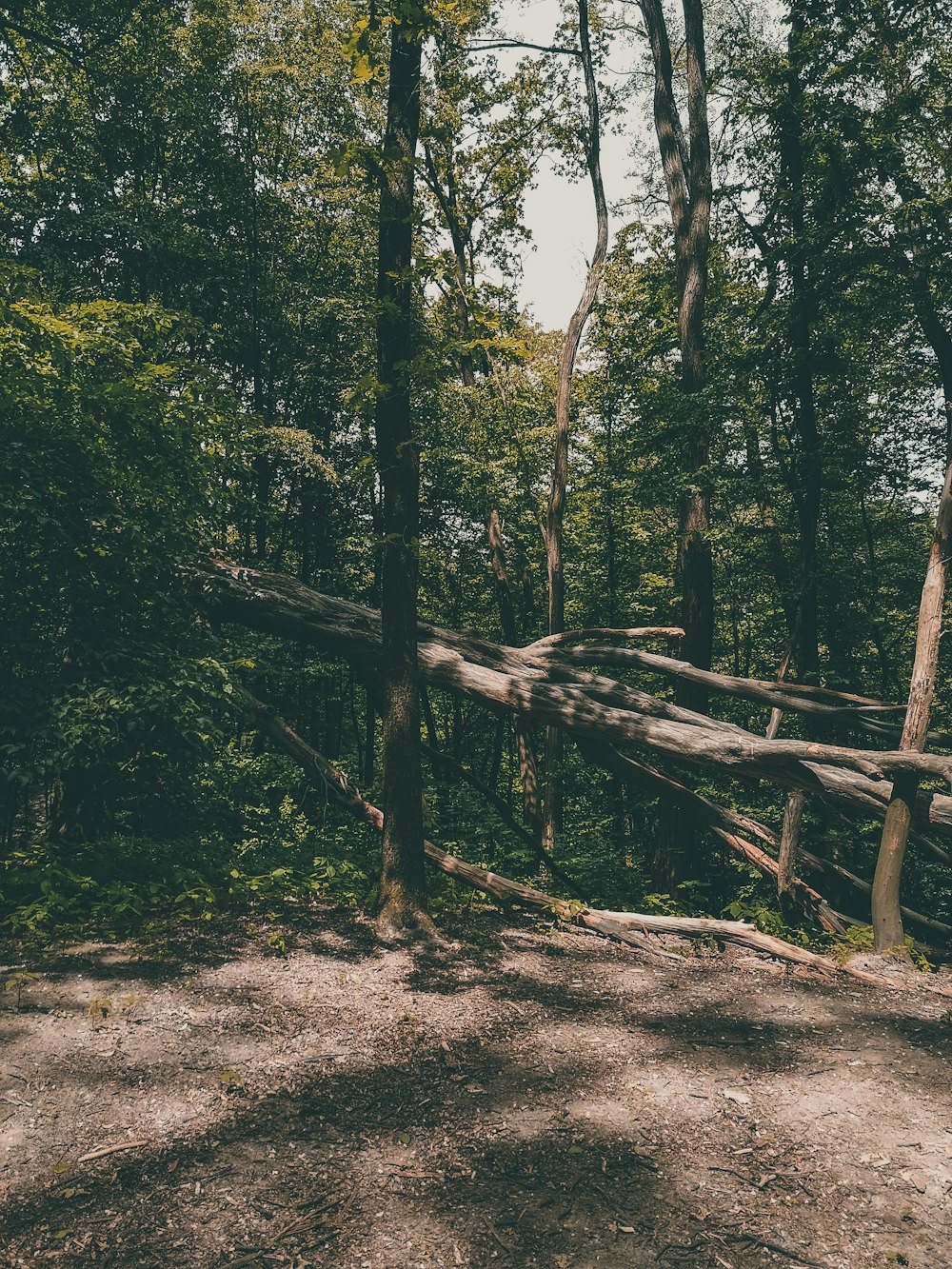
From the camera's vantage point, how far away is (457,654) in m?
8.39

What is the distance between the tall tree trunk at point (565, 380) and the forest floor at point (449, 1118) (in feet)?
21.9

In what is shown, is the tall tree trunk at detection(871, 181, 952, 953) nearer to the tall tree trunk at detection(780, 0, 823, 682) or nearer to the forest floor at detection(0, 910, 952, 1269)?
the forest floor at detection(0, 910, 952, 1269)

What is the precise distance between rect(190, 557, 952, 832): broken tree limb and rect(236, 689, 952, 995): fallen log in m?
1.14

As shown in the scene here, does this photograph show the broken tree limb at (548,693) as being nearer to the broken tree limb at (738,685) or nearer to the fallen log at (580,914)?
the broken tree limb at (738,685)

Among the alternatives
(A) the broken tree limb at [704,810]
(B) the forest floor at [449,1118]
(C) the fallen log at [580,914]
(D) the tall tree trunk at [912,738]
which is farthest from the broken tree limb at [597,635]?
(B) the forest floor at [449,1118]

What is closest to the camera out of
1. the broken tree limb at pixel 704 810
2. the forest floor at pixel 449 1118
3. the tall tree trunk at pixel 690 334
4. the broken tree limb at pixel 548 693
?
the forest floor at pixel 449 1118

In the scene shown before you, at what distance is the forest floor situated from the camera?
2855 mm

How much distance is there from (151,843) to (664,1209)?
583 cm

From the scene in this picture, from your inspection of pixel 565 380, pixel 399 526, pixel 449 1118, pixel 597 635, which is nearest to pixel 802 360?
pixel 565 380

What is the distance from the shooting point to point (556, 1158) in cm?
342

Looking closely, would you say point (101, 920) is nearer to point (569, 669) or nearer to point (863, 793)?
point (569, 669)

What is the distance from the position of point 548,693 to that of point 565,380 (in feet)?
21.5

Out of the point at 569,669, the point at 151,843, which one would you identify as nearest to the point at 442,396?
the point at 569,669

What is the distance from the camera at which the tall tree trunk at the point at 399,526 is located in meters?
6.14
